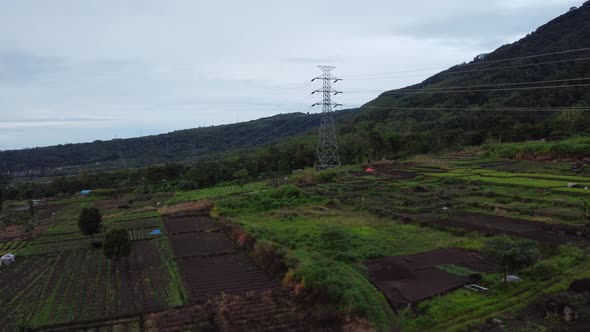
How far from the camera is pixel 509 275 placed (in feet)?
56.6

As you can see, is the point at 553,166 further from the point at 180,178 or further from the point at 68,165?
the point at 68,165

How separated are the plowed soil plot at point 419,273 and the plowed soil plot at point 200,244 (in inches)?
480

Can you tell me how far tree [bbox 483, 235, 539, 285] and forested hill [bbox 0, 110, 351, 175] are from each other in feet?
413

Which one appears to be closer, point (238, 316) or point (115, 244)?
point (238, 316)

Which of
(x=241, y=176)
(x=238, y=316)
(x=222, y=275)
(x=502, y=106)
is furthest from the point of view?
(x=502, y=106)

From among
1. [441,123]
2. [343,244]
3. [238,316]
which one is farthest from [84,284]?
[441,123]

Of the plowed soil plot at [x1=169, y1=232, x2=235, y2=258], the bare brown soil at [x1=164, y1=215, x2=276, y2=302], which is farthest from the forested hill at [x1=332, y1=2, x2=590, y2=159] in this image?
the plowed soil plot at [x1=169, y1=232, x2=235, y2=258]

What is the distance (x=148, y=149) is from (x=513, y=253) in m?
152

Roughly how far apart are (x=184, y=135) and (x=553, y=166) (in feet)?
459

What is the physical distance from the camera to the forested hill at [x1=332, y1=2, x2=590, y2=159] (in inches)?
2874

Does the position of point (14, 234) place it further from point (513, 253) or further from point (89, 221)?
point (513, 253)

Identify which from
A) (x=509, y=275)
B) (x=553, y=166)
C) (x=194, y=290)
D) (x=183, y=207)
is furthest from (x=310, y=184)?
(x=509, y=275)

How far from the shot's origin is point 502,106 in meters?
86.9

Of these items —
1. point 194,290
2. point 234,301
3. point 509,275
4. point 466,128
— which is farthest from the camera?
point 466,128
